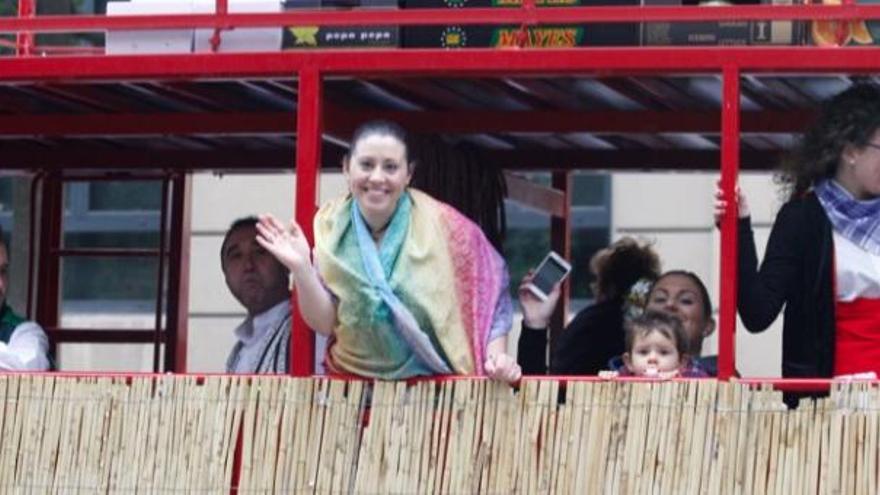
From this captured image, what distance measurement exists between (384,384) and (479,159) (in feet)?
7.39

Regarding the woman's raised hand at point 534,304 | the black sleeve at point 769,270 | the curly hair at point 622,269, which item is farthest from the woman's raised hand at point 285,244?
the curly hair at point 622,269

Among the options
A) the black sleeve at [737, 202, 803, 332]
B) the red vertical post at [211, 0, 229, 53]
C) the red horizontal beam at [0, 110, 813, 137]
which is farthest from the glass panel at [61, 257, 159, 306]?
the black sleeve at [737, 202, 803, 332]

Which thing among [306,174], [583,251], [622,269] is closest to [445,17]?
[306,174]

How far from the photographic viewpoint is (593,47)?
26.9 ft

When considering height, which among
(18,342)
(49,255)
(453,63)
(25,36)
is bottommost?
(18,342)

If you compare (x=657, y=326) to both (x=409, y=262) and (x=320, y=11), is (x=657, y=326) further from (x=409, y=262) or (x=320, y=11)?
(x=320, y=11)

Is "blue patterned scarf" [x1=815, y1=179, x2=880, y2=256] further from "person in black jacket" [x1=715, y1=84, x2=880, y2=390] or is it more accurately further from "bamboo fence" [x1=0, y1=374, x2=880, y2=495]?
"bamboo fence" [x1=0, y1=374, x2=880, y2=495]

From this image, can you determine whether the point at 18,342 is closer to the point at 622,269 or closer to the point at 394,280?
the point at 394,280

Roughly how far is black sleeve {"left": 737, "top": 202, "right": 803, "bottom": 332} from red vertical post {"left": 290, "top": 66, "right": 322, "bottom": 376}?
4.88 ft

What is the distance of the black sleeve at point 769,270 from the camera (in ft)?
26.6

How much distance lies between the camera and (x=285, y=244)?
25.8 feet

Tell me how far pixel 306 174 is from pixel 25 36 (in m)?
1.39

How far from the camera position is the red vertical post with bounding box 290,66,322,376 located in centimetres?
828

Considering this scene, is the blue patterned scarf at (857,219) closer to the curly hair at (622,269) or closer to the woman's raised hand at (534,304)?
the woman's raised hand at (534,304)
